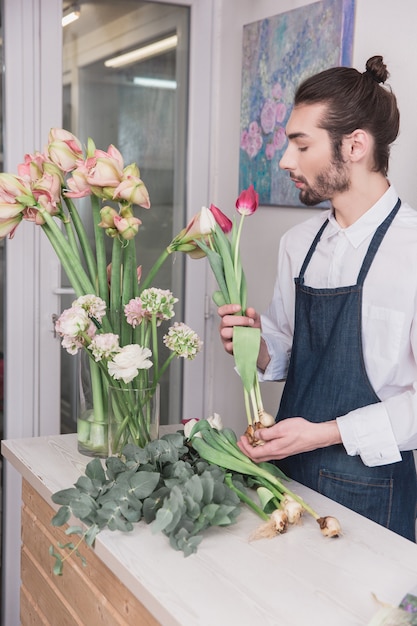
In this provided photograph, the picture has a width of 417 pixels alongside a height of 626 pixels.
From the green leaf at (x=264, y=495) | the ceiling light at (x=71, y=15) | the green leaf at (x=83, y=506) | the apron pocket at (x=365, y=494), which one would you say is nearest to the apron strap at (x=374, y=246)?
the apron pocket at (x=365, y=494)

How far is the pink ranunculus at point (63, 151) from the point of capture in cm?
205

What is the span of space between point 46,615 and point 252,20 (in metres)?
2.10

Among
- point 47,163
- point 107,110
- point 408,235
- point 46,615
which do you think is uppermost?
point 107,110

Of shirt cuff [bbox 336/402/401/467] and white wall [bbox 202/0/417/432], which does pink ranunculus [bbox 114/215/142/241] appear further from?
white wall [bbox 202/0/417/432]

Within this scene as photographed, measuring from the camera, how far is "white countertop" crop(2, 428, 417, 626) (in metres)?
1.32

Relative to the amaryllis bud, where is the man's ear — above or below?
above

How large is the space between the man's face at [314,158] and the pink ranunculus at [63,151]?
506 millimetres

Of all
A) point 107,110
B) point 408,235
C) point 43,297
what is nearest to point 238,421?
point 43,297

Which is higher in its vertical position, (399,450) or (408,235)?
(408,235)

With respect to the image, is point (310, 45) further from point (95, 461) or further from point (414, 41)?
point (95, 461)

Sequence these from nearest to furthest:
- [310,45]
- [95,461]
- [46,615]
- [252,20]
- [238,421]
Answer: [95,461], [46,615], [310,45], [252,20], [238,421]

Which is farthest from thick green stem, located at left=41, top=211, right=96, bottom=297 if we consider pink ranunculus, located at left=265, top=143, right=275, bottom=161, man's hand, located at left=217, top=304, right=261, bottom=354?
pink ranunculus, located at left=265, top=143, right=275, bottom=161

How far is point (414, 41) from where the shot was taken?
7.41ft

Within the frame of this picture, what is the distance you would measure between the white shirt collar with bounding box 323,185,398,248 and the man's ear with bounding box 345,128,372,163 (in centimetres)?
11
